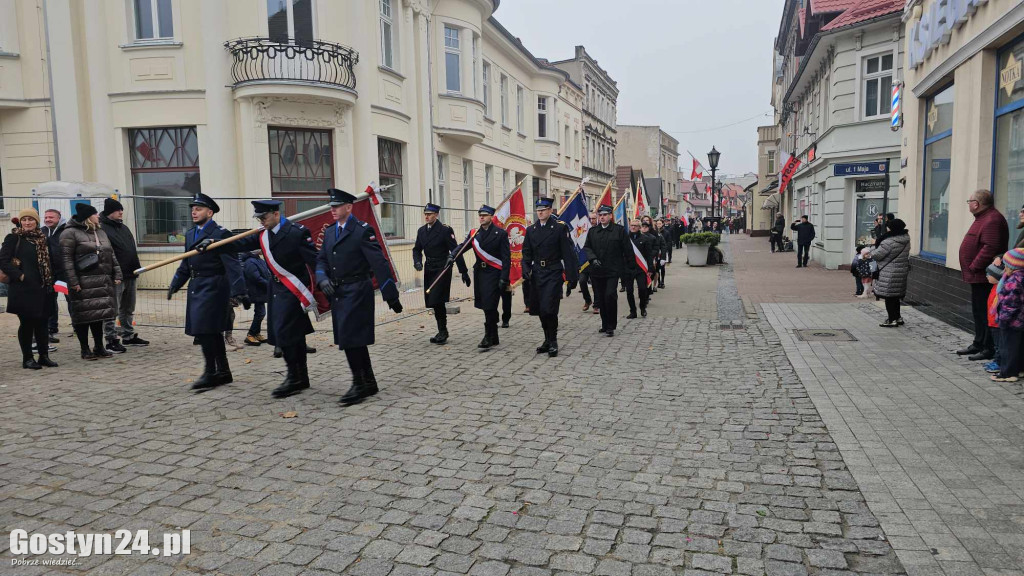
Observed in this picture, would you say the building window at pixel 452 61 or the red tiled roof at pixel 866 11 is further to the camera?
the building window at pixel 452 61

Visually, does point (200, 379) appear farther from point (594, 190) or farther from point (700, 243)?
point (594, 190)

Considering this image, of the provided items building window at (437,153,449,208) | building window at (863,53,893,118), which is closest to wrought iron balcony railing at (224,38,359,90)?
building window at (437,153,449,208)

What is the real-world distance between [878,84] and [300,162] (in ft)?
51.8

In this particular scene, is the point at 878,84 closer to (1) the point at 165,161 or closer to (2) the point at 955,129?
(2) the point at 955,129

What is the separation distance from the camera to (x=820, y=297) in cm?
1392

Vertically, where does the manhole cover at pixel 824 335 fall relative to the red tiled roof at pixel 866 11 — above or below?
below

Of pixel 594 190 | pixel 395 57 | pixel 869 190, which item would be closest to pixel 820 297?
pixel 869 190

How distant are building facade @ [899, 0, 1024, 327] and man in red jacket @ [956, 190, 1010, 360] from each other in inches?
53.8

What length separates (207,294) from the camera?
6582mm

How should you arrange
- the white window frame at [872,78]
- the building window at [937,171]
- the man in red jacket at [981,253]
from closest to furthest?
the man in red jacket at [981,253], the building window at [937,171], the white window frame at [872,78]

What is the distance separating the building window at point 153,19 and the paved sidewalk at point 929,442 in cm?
1373

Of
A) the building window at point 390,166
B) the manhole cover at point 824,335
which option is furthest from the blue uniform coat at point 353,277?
the building window at point 390,166

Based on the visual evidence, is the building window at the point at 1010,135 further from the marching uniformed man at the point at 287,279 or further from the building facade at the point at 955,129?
the marching uniformed man at the point at 287,279

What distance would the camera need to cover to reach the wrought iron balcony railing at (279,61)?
14289 mm
